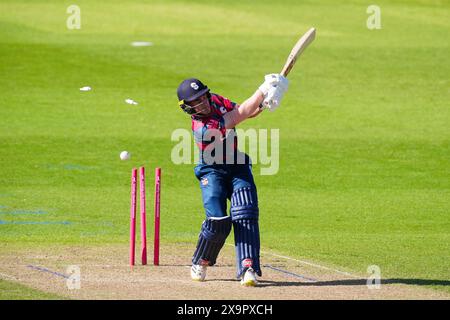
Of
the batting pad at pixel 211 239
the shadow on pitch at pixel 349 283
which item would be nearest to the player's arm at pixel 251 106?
the batting pad at pixel 211 239

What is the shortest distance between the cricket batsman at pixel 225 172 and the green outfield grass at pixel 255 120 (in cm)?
144

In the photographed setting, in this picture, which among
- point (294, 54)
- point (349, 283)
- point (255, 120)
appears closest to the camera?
point (349, 283)

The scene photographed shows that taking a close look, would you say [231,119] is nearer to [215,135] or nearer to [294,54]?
[215,135]

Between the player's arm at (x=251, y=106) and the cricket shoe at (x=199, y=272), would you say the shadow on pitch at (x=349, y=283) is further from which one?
the player's arm at (x=251, y=106)

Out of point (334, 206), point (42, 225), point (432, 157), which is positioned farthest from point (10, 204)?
point (432, 157)

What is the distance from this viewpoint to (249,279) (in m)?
10.8

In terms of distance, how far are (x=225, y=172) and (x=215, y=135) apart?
0.38m

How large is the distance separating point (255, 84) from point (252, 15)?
7683mm

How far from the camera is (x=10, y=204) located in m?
15.9

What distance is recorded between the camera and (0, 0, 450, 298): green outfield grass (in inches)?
573

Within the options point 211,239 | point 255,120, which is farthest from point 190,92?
point 255,120

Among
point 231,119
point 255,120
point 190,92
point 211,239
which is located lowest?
point 211,239

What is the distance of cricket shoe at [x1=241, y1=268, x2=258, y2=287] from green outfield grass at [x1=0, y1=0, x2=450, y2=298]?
1.44 metres

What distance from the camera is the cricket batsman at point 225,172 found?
10906 mm
